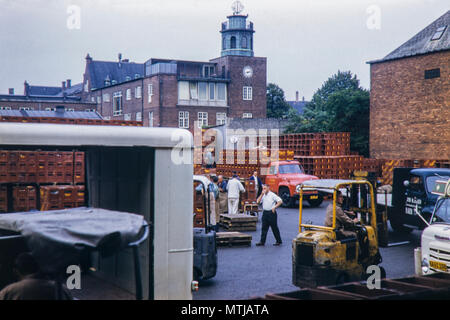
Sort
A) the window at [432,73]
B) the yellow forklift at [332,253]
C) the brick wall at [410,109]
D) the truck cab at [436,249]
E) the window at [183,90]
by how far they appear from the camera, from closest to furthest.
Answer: the truck cab at [436,249] < the yellow forklift at [332,253] < the brick wall at [410,109] < the window at [432,73] < the window at [183,90]

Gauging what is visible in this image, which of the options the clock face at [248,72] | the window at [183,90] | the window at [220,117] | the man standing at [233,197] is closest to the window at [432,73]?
the man standing at [233,197]

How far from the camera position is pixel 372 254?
1089cm

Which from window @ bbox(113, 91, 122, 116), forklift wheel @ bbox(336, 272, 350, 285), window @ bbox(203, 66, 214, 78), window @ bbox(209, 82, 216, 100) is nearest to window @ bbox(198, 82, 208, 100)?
window @ bbox(209, 82, 216, 100)

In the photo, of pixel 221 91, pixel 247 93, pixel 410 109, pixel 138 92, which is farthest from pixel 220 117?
pixel 410 109

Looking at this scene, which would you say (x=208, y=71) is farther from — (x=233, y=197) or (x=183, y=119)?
(x=233, y=197)

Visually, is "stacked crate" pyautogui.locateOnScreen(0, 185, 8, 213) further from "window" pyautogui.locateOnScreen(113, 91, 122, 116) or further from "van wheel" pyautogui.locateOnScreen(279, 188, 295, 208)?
"window" pyautogui.locateOnScreen(113, 91, 122, 116)

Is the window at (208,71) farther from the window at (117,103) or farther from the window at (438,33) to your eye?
the window at (438,33)

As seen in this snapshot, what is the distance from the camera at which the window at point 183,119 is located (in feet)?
213

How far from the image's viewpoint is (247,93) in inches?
2689

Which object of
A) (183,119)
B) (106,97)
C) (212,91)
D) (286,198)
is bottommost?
(286,198)

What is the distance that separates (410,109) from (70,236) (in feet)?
110

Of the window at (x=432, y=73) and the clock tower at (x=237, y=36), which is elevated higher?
the clock tower at (x=237, y=36)

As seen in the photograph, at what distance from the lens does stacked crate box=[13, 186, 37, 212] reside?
15.9m
